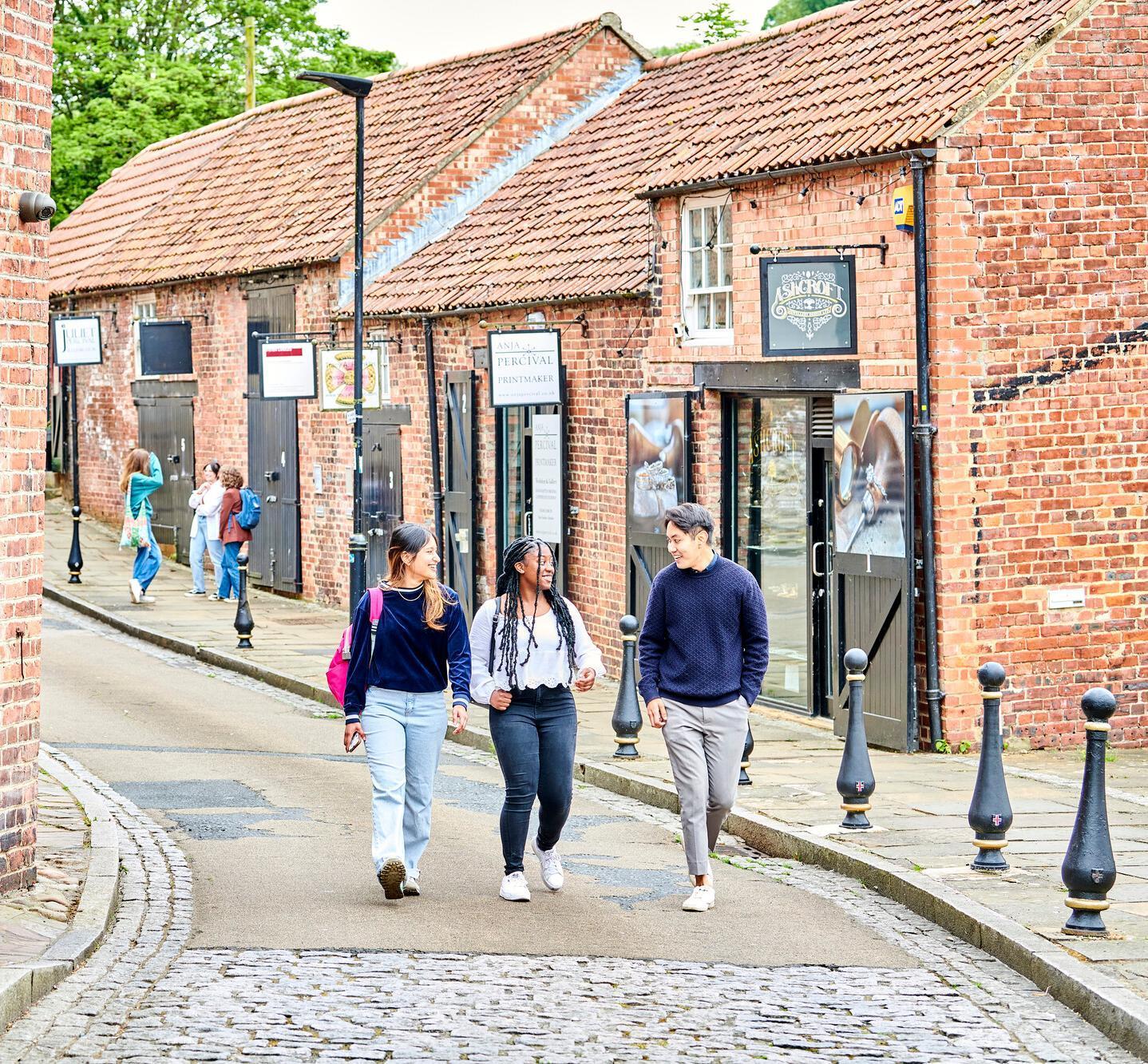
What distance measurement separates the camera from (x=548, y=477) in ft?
64.1

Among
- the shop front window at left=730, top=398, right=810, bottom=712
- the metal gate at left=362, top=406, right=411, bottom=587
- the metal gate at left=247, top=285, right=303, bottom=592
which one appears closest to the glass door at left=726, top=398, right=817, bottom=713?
the shop front window at left=730, top=398, right=810, bottom=712

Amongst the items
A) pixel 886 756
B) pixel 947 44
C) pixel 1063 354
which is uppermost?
pixel 947 44

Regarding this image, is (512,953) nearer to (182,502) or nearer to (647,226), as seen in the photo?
(647,226)

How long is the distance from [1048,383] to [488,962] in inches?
310

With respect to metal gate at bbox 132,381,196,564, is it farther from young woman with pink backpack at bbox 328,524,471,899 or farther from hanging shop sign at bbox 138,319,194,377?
young woman with pink backpack at bbox 328,524,471,899

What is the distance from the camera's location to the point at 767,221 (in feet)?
51.3

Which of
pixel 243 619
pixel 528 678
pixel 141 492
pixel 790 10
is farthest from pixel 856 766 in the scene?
pixel 790 10

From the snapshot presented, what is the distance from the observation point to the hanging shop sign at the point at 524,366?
725 inches

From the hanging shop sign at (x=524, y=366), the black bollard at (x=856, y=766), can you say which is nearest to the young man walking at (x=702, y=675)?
the black bollard at (x=856, y=766)

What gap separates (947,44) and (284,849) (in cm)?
869

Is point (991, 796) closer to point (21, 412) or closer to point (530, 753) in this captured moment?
point (530, 753)

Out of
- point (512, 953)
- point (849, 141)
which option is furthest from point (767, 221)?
point (512, 953)

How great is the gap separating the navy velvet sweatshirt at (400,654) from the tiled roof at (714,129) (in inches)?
248

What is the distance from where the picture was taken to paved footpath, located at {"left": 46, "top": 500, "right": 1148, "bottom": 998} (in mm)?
8695
